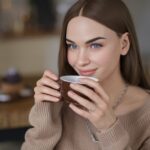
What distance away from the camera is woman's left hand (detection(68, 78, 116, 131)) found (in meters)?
0.92

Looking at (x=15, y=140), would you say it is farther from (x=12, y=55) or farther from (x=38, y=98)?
(x=12, y=55)

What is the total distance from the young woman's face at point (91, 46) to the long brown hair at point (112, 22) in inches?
0.7

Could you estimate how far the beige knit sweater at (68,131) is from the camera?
3.72ft

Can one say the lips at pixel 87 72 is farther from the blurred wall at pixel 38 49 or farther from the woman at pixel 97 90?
the blurred wall at pixel 38 49

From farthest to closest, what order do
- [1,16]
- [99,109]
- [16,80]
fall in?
[1,16]
[16,80]
[99,109]

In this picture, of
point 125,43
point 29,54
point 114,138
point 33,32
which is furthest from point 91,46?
point 29,54

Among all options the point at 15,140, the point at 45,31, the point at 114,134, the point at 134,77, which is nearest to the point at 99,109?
the point at 114,134

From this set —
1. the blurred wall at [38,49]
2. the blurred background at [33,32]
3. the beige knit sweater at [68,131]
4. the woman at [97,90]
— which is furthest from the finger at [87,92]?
the blurred wall at [38,49]

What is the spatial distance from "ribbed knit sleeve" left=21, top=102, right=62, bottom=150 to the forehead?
230 millimetres

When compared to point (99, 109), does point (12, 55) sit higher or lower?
lower

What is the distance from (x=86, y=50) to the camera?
1.05 m

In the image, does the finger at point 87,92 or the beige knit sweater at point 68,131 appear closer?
the finger at point 87,92

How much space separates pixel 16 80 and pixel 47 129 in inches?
40.2

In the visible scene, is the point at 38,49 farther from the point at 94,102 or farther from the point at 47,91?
the point at 94,102
